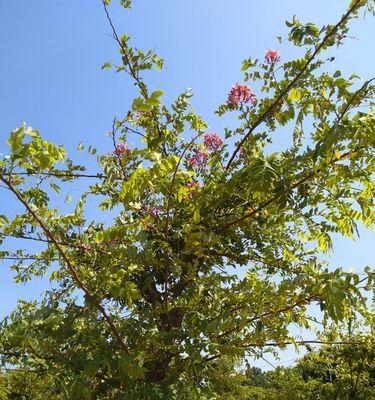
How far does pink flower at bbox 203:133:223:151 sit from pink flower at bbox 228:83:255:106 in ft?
1.97

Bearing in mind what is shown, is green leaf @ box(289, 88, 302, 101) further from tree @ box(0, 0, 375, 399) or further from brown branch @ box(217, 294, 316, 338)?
brown branch @ box(217, 294, 316, 338)

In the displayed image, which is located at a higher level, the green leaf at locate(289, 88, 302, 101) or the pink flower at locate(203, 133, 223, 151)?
the pink flower at locate(203, 133, 223, 151)

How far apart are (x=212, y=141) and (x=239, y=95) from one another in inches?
26.6

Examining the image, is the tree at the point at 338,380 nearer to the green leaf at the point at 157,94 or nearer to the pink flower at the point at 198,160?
the pink flower at the point at 198,160

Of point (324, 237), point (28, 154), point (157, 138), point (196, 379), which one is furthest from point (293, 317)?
point (28, 154)

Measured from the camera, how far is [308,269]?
8.94ft

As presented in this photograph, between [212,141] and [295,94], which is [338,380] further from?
[295,94]

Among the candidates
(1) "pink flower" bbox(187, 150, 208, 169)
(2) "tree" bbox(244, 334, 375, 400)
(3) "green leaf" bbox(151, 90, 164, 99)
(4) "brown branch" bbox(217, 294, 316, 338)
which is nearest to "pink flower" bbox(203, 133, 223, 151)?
(1) "pink flower" bbox(187, 150, 208, 169)

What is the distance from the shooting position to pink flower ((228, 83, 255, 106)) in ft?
12.5

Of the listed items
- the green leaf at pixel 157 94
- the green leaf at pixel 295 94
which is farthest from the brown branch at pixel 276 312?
the green leaf at pixel 157 94

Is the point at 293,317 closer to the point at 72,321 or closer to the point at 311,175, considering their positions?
the point at 311,175

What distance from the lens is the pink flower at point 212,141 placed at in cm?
436

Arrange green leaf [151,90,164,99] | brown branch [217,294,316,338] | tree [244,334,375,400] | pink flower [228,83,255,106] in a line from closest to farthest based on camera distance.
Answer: green leaf [151,90,164,99] < brown branch [217,294,316,338] < pink flower [228,83,255,106] < tree [244,334,375,400]

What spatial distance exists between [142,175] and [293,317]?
1.96 m
